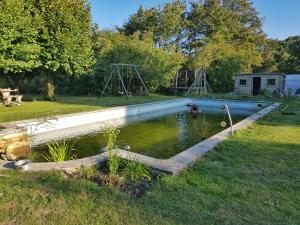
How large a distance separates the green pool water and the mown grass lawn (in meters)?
2.56

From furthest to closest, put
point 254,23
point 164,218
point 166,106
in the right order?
point 254,23
point 166,106
point 164,218

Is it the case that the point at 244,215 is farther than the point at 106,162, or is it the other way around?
the point at 106,162

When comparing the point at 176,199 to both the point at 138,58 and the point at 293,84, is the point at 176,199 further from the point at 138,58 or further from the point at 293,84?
the point at 293,84

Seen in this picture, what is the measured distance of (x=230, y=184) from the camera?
4.16m

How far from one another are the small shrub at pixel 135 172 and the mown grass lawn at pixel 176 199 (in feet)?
1.17

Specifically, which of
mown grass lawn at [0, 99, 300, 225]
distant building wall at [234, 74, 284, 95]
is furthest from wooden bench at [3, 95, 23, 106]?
distant building wall at [234, 74, 284, 95]

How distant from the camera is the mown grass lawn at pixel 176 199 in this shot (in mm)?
3129

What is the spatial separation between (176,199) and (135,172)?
954 millimetres

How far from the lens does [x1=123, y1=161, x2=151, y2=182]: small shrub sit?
170 inches

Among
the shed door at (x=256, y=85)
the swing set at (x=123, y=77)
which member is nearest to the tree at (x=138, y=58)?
the swing set at (x=123, y=77)

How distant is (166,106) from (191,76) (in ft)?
31.9

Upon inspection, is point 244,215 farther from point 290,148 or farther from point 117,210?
point 290,148

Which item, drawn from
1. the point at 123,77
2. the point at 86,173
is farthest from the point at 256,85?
the point at 86,173

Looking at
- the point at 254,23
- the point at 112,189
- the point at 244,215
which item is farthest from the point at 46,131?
the point at 254,23
